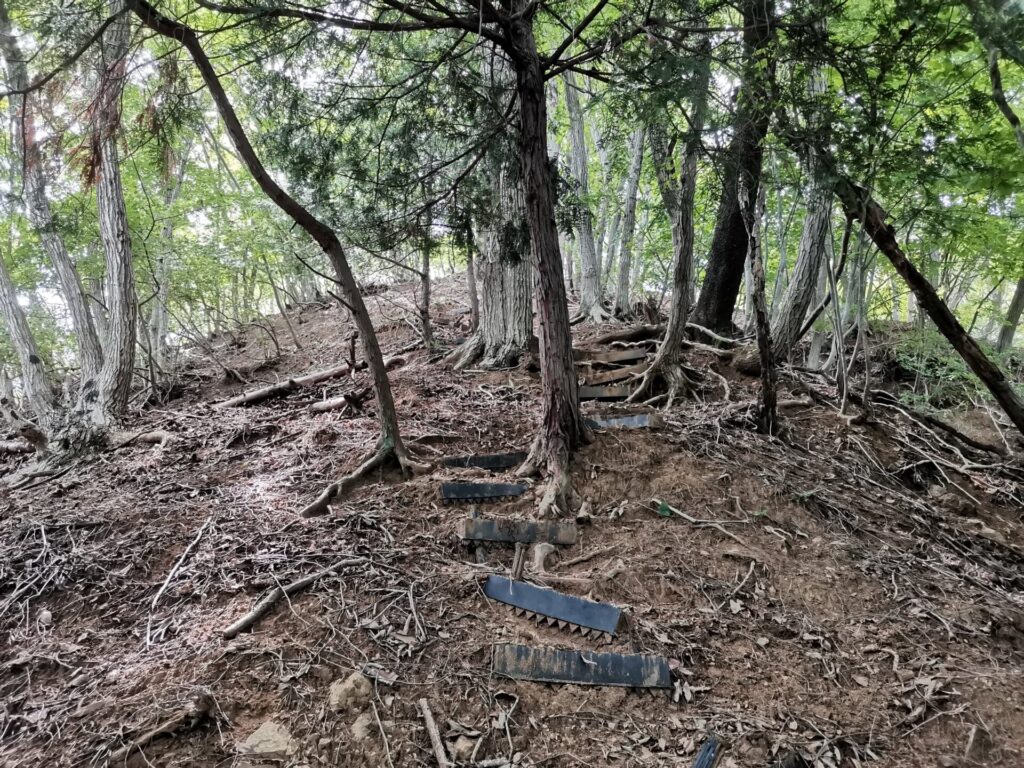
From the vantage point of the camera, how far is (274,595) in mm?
2994

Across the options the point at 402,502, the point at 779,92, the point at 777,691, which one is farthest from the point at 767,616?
the point at 779,92

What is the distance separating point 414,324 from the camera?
9.41m

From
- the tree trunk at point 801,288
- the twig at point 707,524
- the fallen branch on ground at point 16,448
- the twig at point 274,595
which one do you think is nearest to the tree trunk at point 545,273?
the twig at point 707,524

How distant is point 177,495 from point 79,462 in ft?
6.50

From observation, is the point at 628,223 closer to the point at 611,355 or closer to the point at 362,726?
the point at 611,355

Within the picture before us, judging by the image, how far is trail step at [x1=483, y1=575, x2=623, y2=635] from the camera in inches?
119

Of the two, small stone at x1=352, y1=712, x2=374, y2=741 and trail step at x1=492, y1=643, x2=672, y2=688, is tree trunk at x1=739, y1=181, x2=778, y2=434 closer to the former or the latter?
trail step at x1=492, y1=643, x2=672, y2=688

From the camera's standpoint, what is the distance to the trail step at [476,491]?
161 inches

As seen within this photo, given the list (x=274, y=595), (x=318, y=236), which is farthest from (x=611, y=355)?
(x=274, y=595)

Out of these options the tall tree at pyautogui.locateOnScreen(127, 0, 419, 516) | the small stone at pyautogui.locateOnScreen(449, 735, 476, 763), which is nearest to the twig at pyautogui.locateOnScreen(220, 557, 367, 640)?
the tall tree at pyautogui.locateOnScreen(127, 0, 419, 516)

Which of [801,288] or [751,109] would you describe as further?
[801,288]

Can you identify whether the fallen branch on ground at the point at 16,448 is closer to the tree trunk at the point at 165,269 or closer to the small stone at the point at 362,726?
the tree trunk at the point at 165,269

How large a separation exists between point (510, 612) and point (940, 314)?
12.4 ft

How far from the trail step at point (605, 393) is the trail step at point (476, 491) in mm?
2283
